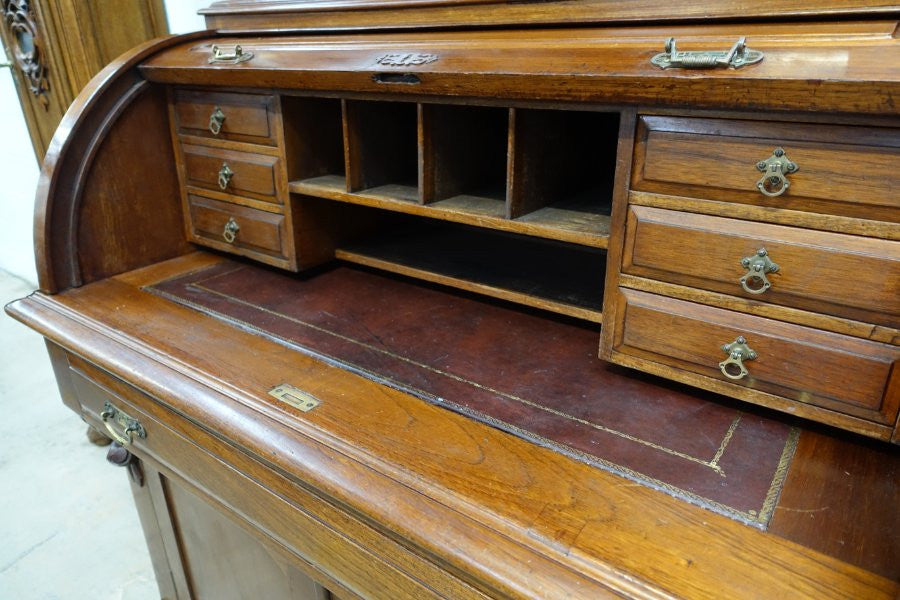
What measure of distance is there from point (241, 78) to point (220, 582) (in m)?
0.87

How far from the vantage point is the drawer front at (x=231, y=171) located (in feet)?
3.51

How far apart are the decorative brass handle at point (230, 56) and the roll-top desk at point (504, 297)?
0.03 feet

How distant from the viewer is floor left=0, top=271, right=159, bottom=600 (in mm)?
1589

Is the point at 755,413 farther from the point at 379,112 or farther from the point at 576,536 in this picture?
the point at 379,112

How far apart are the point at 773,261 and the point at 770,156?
102 mm

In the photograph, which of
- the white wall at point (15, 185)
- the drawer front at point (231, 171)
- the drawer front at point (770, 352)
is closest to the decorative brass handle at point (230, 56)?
the drawer front at point (231, 171)

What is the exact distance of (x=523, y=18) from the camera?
0.82m

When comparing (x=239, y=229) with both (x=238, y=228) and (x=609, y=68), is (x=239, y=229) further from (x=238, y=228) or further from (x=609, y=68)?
(x=609, y=68)

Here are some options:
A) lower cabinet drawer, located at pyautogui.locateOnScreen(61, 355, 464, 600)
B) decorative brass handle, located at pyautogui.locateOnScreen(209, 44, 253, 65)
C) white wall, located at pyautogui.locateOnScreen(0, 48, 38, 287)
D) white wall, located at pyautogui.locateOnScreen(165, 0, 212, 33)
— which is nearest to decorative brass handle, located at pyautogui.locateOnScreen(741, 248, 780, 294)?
lower cabinet drawer, located at pyautogui.locateOnScreen(61, 355, 464, 600)

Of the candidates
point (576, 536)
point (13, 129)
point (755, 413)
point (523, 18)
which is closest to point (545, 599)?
point (576, 536)

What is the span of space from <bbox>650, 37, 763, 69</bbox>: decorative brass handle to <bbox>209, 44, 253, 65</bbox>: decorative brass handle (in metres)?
0.65

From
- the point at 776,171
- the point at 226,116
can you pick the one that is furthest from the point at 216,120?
the point at 776,171

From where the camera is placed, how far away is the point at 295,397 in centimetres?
78

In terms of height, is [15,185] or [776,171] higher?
[776,171]
